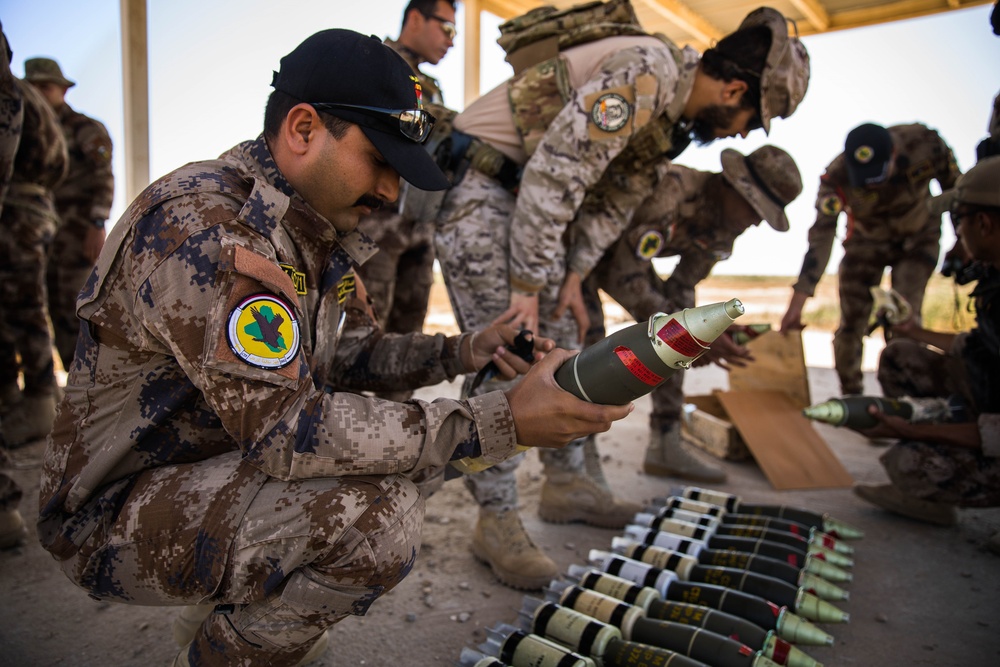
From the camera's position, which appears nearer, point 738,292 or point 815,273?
point 815,273

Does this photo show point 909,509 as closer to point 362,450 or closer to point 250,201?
point 362,450

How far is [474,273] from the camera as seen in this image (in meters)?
2.95

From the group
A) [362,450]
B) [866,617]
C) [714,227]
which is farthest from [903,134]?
[362,450]

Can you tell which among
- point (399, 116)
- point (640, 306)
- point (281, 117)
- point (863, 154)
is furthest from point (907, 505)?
point (281, 117)

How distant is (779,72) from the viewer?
313cm

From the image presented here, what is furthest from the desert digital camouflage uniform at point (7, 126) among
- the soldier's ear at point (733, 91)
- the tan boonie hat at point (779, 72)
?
the tan boonie hat at point (779, 72)

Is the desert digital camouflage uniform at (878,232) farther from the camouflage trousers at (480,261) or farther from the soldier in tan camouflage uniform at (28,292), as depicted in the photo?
the soldier in tan camouflage uniform at (28,292)

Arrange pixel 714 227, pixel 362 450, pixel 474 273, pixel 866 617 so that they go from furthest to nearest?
pixel 714 227 → pixel 474 273 → pixel 866 617 → pixel 362 450

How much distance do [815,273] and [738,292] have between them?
11.1 meters

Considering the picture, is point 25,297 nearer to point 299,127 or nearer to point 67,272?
point 67,272

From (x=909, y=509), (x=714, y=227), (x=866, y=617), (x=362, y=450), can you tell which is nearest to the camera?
(x=362, y=450)

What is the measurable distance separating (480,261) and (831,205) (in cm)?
351

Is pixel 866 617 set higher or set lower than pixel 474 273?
lower

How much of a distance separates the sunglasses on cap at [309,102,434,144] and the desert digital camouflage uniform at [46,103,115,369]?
13.5 feet
